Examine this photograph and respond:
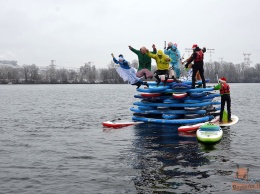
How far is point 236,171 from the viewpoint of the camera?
1298 centimetres

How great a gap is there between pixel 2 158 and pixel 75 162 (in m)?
3.35

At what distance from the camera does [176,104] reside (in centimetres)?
2303

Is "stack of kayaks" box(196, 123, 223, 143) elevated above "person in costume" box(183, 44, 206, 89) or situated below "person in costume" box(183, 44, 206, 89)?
below

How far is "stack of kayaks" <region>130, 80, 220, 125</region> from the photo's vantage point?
22.8 m

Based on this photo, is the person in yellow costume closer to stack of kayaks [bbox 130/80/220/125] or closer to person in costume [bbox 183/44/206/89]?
stack of kayaks [bbox 130/80/220/125]

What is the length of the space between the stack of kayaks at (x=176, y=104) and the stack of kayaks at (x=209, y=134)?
3892 mm

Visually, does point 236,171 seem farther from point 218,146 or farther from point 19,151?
point 19,151

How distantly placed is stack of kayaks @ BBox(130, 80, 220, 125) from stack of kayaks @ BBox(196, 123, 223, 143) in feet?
12.8

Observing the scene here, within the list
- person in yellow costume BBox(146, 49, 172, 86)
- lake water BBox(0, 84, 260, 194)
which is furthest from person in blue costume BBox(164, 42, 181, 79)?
lake water BBox(0, 84, 260, 194)

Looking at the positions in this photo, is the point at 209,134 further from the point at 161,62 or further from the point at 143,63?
the point at 143,63

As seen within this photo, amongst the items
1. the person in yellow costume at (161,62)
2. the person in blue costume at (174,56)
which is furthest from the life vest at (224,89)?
the person in blue costume at (174,56)

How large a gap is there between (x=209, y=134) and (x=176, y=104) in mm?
5328

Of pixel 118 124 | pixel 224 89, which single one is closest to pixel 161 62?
pixel 224 89

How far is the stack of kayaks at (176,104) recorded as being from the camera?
74.9 feet
